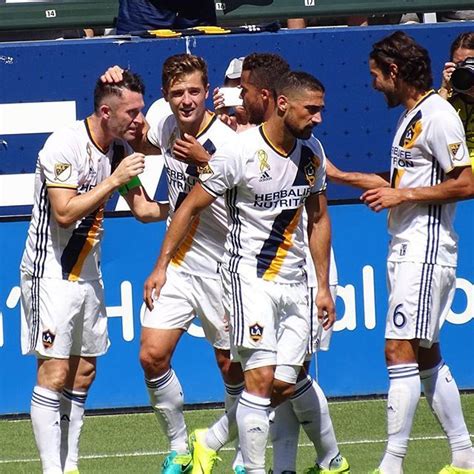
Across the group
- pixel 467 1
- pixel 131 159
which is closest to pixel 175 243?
pixel 131 159

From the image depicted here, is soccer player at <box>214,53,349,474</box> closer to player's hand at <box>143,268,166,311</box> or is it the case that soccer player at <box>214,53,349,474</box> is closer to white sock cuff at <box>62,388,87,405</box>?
player's hand at <box>143,268,166,311</box>

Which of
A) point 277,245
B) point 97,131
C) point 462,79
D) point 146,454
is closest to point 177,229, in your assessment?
point 277,245

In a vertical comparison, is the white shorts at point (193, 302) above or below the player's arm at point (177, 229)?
below

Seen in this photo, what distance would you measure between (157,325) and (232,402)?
663 millimetres

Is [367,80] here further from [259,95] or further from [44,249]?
[44,249]

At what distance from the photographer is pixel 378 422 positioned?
32.6 feet

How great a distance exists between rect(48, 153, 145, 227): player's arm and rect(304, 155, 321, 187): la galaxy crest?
0.87 m

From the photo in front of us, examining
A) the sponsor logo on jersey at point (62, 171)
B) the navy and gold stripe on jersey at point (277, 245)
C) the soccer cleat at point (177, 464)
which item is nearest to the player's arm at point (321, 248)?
the navy and gold stripe on jersey at point (277, 245)

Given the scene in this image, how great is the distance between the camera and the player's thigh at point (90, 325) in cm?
796

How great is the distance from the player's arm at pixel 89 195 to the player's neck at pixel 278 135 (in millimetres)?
679

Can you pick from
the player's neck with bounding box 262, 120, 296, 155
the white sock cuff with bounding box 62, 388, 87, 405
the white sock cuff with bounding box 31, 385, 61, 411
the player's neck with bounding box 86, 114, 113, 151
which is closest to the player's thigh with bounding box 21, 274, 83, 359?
the white sock cuff with bounding box 31, 385, 61, 411

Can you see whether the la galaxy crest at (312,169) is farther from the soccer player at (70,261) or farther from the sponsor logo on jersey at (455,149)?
the soccer player at (70,261)

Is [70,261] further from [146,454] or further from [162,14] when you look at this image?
[162,14]

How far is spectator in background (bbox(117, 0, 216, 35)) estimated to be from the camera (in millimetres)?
11078
